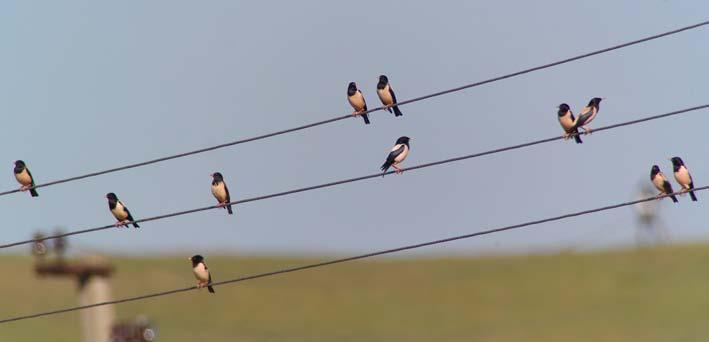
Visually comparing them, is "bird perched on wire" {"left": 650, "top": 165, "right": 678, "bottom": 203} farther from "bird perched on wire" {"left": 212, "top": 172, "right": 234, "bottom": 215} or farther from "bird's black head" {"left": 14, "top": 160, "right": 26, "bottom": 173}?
"bird's black head" {"left": 14, "top": 160, "right": 26, "bottom": 173}

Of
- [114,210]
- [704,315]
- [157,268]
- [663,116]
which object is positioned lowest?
[663,116]

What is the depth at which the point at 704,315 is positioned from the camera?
74.9 m

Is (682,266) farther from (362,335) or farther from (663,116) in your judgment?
(663,116)

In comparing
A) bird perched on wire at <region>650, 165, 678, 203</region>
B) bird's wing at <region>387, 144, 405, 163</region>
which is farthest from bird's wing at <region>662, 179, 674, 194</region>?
bird's wing at <region>387, 144, 405, 163</region>

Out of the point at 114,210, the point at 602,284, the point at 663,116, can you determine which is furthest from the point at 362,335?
the point at 663,116

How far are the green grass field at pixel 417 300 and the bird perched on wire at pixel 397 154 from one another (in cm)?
4936

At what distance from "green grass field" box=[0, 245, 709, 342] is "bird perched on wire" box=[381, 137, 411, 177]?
4936 cm

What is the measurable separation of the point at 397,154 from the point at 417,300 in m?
66.7

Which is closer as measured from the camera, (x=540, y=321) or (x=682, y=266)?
(x=540, y=321)

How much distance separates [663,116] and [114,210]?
826 cm

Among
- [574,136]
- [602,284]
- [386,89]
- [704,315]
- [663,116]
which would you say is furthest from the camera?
[602,284]

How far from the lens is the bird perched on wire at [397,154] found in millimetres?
19844

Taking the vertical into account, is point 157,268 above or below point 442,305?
above

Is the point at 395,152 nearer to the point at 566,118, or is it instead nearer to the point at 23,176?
the point at 566,118
